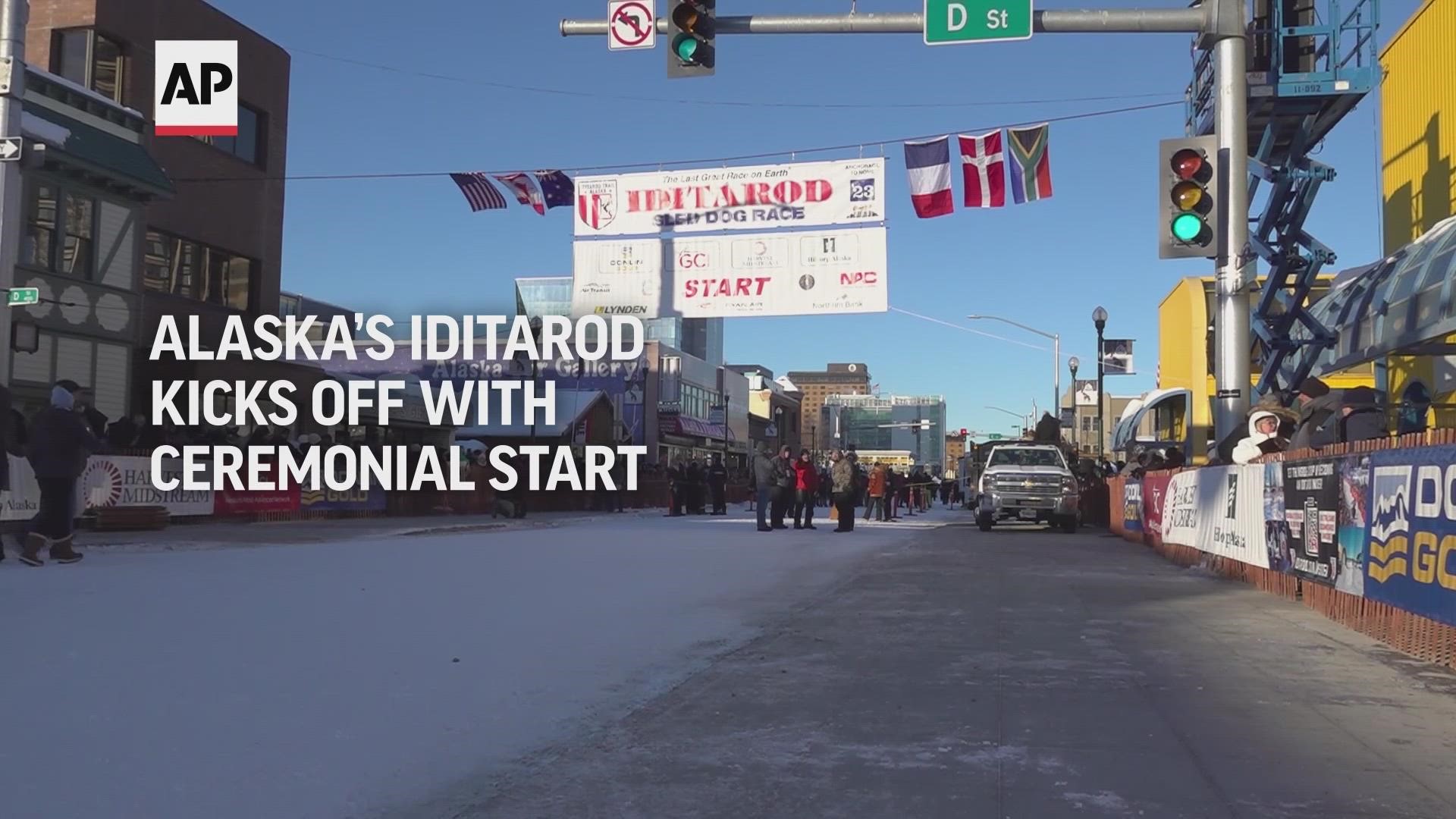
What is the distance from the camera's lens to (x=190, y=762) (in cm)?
493

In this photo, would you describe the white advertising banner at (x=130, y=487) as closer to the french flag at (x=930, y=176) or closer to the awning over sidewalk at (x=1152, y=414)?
the french flag at (x=930, y=176)

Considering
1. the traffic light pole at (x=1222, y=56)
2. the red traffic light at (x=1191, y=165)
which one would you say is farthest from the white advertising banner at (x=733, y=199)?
the red traffic light at (x=1191, y=165)

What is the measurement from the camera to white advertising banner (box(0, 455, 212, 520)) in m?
15.6

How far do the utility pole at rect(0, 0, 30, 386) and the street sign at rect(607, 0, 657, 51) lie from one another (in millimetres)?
7373

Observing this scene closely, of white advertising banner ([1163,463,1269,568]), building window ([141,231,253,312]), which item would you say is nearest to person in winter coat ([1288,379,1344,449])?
white advertising banner ([1163,463,1269,568])

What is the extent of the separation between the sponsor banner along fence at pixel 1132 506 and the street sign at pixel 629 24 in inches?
557

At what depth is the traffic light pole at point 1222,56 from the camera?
11.5 metres

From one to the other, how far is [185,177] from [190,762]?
26.9 meters

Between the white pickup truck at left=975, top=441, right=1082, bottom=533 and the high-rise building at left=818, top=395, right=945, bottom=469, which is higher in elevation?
the high-rise building at left=818, top=395, right=945, bottom=469

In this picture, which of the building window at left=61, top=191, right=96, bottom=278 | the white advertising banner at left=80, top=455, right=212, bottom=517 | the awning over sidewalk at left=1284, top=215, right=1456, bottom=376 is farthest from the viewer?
the building window at left=61, top=191, right=96, bottom=278

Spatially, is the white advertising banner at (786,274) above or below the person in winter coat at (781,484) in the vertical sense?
above

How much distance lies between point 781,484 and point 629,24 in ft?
45.1

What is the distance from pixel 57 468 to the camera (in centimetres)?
1223

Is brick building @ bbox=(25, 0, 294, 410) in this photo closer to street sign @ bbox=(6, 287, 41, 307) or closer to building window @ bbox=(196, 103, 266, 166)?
building window @ bbox=(196, 103, 266, 166)
